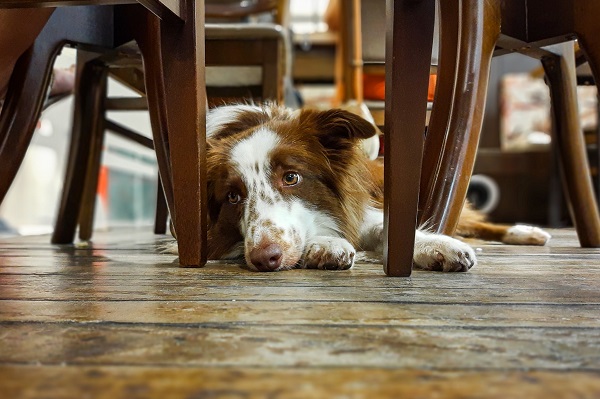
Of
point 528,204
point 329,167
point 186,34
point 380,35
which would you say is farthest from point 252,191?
point 528,204

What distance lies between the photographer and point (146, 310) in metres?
1.06

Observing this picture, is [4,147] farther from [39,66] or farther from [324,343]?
[324,343]

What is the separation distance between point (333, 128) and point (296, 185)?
9.7 inches

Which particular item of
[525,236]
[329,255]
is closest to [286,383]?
[329,255]

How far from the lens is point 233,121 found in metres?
2.16

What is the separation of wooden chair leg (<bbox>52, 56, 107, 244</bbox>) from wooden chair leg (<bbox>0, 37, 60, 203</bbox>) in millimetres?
655

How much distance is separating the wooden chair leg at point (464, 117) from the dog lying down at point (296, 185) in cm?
10

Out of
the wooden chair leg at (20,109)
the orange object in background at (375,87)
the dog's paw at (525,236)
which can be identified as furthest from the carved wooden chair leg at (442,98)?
the wooden chair leg at (20,109)

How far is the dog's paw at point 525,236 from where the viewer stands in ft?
7.93

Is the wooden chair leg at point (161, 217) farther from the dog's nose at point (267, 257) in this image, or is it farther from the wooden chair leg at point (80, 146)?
the dog's nose at point (267, 257)

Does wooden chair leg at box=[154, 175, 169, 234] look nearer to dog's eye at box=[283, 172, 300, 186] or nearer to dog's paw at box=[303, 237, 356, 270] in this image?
dog's eye at box=[283, 172, 300, 186]

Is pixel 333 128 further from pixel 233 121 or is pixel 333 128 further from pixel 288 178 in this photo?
pixel 233 121

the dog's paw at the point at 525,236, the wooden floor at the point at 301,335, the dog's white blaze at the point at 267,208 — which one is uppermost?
the dog's white blaze at the point at 267,208

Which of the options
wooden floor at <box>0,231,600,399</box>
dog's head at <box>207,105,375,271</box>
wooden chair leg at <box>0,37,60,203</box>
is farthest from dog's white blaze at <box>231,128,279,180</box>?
wooden chair leg at <box>0,37,60,203</box>
